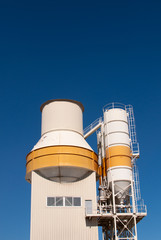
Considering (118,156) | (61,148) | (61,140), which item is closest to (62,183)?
(61,148)

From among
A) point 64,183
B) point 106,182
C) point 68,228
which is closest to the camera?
point 68,228

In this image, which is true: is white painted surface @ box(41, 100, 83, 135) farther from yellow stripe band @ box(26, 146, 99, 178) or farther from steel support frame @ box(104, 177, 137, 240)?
steel support frame @ box(104, 177, 137, 240)

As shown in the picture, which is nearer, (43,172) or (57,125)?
(43,172)

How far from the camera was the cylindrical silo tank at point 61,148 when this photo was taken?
1268 inches

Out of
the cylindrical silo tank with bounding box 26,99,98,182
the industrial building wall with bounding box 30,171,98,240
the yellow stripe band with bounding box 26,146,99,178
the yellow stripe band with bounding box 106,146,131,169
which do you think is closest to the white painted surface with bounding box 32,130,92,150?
the cylindrical silo tank with bounding box 26,99,98,182

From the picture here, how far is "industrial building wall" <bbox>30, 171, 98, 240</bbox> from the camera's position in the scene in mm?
30266

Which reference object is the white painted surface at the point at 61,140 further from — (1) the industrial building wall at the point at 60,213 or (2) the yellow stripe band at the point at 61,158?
(1) the industrial building wall at the point at 60,213

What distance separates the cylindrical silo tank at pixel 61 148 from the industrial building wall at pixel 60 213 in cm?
84

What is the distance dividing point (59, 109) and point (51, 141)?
391cm

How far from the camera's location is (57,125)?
35.1 meters

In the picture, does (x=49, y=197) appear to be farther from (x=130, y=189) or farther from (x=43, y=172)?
(x=130, y=189)

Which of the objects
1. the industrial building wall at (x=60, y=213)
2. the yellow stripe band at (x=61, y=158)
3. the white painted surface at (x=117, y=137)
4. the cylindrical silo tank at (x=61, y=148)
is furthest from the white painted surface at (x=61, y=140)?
the industrial building wall at (x=60, y=213)

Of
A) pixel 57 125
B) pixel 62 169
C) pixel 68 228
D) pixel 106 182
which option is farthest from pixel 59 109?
→ pixel 68 228

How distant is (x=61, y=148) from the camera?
32.7 m
